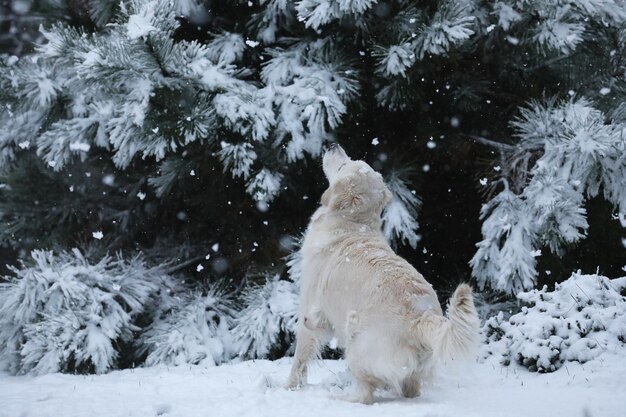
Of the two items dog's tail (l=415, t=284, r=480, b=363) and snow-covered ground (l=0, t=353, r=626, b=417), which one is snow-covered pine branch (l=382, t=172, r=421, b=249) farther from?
dog's tail (l=415, t=284, r=480, b=363)

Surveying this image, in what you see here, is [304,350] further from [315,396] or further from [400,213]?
[400,213]

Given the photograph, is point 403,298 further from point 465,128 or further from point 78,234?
point 78,234

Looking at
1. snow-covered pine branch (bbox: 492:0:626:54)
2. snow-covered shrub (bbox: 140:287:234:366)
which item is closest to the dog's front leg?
snow-covered shrub (bbox: 140:287:234:366)

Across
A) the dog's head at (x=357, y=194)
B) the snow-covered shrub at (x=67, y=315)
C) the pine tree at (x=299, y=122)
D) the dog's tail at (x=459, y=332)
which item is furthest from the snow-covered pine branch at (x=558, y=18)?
the snow-covered shrub at (x=67, y=315)

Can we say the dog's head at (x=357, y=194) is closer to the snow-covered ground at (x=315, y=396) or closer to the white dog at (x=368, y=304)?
the white dog at (x=368, y=304)

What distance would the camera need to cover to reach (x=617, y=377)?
3684mm

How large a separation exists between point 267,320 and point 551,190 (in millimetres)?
2780

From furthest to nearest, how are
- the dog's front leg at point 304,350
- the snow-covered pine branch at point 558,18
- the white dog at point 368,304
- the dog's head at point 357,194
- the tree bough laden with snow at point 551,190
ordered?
the snow-covered pine branch at point 558,18 < the tree bough laden with snow at point 551,190 < the dog's head at point 357,194 < the dog's front leg at point 304,350 < the white dog at point 368,304

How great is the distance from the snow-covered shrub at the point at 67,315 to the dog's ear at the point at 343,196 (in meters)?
2.73

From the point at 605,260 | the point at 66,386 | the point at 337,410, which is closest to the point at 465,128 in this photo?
the point at 605,260

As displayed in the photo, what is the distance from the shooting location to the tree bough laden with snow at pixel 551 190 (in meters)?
4.90

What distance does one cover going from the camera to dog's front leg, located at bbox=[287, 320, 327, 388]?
3.97 metres

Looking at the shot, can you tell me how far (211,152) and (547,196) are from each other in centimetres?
301

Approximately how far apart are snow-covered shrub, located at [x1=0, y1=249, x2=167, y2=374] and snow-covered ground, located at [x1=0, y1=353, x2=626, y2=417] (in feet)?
2.34
